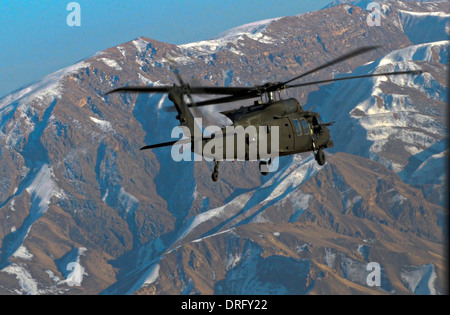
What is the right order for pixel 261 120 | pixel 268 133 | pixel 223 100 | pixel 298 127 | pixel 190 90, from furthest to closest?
1. pixel 298 127
2. pixel 261 120
3. pixel 268 133
4. pixel 223 100
5. pixel 190 90

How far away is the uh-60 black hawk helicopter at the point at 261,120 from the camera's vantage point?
74312 mm

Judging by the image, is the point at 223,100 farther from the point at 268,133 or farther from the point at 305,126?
the point at 305,126

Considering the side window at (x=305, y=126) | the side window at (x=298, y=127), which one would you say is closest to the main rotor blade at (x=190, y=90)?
the side window at (x=298, y=127)

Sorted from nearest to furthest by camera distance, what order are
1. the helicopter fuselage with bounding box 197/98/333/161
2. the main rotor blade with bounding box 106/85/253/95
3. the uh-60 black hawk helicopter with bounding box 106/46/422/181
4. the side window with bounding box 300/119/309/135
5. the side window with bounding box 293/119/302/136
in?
the main rotor blade with bounding box 106/85/253/95 < the uh-60 black hawk helicopter with bounding box 106/46/422/181 < the helicopter fuselage with bounding box 197/98/333/161 < the side window with bounding box 293/119/302/136 < the side window with bounding box 300/119/309/135

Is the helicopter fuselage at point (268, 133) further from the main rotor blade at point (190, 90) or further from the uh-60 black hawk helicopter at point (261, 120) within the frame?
the main rotor blade at point (190, 90)

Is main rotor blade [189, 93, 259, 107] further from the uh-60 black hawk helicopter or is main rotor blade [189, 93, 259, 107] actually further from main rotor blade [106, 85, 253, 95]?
main rotor blade [106, 85, 253, 95]

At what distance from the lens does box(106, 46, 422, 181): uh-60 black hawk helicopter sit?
244ft

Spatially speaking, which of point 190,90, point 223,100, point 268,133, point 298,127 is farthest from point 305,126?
point 190,90

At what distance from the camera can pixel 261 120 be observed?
7956 cm

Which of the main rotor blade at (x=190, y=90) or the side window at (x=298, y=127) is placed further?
the side window at (x=298, y=127)

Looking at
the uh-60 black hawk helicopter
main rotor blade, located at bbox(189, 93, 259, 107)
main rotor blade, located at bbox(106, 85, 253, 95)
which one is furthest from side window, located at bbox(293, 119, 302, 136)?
main rotor blade, located at bbox(106, 85, 253, 95)
